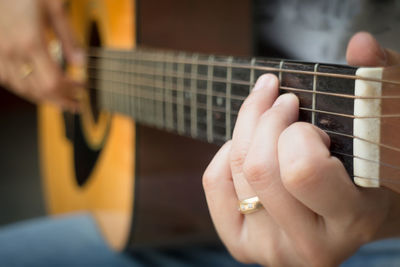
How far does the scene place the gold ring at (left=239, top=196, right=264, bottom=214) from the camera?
14.4 inches

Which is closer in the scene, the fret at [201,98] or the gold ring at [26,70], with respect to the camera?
the fret at [201,98]

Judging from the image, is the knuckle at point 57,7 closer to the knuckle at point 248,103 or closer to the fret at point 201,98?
the fret at point 201,98

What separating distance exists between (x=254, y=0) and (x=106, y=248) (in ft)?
1.37

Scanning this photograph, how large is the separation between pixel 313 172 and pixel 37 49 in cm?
61

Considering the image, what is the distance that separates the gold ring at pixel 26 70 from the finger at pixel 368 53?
0.60 m

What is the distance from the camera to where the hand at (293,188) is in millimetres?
307

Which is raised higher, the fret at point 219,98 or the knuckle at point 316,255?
the fret at point 219,98

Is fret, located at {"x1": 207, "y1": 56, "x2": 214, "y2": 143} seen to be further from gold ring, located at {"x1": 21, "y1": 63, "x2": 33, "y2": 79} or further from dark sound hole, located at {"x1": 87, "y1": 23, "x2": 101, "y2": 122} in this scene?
gold ring, located at {"x1": 21, "y1": 63, "x2": 33, "y2": 79}

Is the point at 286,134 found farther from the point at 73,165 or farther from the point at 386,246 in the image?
the point at 73,165

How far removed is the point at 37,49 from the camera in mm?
800

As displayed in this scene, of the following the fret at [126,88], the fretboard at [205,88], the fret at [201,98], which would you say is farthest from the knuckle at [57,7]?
the fret at [201,98]

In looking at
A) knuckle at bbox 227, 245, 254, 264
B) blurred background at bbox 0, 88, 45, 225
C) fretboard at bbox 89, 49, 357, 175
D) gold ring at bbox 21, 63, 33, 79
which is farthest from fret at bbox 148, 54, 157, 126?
blurred background at bbox 0, 88, 45, 225

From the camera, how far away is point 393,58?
31cm

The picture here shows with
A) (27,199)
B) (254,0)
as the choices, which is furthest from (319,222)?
(27,199)
